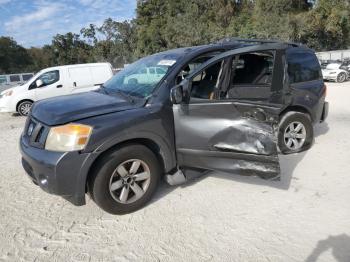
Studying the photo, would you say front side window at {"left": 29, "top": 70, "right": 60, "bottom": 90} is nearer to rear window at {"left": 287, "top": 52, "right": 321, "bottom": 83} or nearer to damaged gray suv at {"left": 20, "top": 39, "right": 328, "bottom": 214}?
damaged gray suv at {"left": 20, "top": 39, "right": 328, "bottom": 214}

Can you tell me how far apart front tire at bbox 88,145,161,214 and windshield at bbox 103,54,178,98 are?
76 centimetres

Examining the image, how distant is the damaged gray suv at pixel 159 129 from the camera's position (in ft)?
11.0

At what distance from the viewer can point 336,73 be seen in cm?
1881

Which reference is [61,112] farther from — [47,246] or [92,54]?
[92,54]

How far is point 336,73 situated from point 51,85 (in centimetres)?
1549

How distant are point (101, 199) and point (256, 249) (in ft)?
5.41

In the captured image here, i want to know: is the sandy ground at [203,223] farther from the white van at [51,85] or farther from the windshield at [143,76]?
the white van at [51,85]

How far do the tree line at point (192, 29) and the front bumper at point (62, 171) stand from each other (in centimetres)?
3147

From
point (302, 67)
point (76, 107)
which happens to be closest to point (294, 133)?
point (302, 67)

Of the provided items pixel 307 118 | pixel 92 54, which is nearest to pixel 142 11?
pixel 92 54

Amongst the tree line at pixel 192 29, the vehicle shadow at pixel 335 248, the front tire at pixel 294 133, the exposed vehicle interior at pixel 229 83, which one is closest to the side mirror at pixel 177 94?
the exposed vehicle interior at pixel 229 83

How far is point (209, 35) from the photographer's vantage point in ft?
119

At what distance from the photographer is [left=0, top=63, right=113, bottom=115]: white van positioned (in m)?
11.3

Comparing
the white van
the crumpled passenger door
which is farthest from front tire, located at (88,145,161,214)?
the white van
